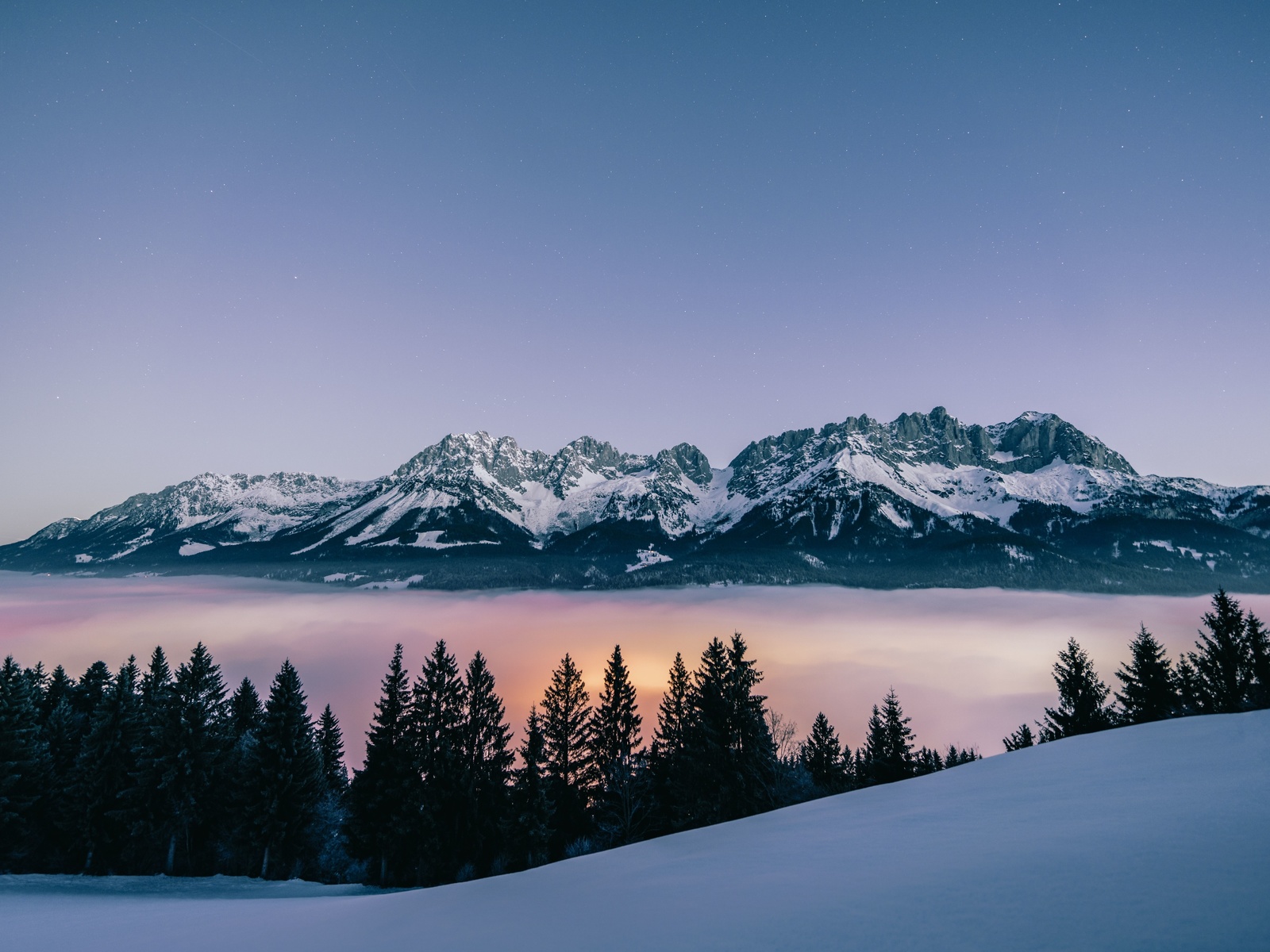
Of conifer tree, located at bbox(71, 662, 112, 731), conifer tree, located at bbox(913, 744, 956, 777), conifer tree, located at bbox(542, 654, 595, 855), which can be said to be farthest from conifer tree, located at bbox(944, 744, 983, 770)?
conifer tree, located at bbox(71, 662, 112, 731)

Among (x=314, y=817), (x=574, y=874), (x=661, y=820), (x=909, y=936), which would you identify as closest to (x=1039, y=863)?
(x=909, y=936)

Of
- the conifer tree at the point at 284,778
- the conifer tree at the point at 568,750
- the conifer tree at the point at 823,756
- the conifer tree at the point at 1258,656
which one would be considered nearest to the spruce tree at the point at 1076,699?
the conifer tree at the point at 1258,656

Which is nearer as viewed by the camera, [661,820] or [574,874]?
[574,874]

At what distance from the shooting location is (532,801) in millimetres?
39812

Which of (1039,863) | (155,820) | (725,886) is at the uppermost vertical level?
(1039,863)

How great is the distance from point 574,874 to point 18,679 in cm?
4925

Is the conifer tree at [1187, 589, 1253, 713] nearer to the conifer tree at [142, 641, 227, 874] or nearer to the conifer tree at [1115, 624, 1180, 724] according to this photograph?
the conifer tree at [1115, 624, 1180, 724]

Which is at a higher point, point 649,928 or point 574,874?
point 649,928

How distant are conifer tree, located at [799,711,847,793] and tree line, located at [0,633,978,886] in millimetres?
21675

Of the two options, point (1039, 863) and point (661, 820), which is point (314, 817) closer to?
point (661, 820)

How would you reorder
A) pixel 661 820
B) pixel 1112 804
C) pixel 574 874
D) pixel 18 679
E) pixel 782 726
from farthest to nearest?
pixel 782 726, pixel 661 820, pixel 18 679, pixel 574 874, pixel 1112 804

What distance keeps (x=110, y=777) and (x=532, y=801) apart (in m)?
28.7

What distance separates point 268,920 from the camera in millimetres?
11250

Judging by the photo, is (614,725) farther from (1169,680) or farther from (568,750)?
(1169,680)
